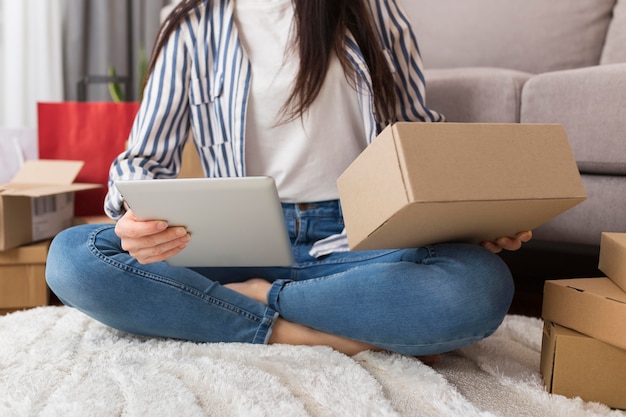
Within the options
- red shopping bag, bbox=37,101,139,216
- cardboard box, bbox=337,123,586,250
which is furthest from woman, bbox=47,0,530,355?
red shopping bag, bbox=37,101,139,216

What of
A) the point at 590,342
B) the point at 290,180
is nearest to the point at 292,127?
the point at 290,180

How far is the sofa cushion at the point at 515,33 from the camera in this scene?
1.66 meters

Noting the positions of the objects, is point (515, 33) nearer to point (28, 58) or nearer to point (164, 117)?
point (164, 117)

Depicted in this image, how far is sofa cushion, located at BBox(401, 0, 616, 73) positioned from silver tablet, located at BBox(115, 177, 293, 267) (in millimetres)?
1098

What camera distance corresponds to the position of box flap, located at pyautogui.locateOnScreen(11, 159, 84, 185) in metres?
1.48

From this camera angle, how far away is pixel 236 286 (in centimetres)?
100

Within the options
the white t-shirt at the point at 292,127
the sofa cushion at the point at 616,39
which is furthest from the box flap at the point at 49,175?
the sofa cushion at the point at 616,39

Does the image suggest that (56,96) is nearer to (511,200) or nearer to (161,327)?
(161,327)

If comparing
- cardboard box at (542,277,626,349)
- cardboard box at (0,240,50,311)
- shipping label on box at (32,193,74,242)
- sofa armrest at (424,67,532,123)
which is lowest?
cardboard box at (0,240,50,311)

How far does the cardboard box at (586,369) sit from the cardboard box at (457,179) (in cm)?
17

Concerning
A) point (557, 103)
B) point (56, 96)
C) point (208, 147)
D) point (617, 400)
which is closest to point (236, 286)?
point (208, 147)

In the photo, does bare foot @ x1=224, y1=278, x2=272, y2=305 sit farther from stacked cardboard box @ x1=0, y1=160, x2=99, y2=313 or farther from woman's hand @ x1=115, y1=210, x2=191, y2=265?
stacked cardboard box @ x1=0, y1=160, x2=99, y2=313

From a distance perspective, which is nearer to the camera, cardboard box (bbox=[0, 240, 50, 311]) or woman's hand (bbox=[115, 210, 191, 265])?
woman's hand (bbox=[115, 210, 191, 265])

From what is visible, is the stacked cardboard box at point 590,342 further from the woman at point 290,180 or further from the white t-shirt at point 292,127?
the white t-shirt at point 292,127
